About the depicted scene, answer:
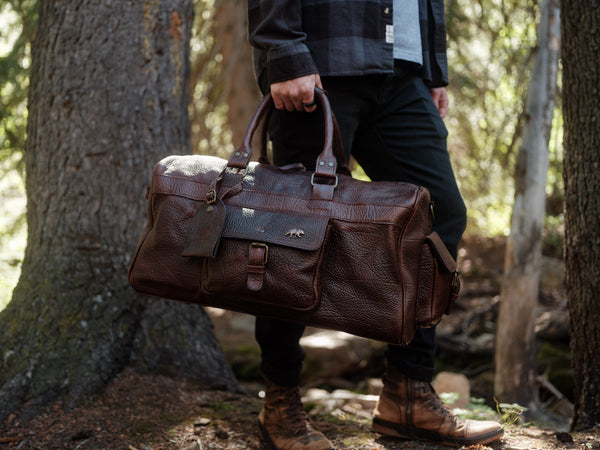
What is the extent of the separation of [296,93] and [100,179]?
1.19 meters

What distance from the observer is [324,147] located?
1778mm

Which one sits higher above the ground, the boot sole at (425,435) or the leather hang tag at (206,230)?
the leather hang tag at (206,230)

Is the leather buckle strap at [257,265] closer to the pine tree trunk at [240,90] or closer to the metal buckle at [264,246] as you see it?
the metal buckle at [264,246]

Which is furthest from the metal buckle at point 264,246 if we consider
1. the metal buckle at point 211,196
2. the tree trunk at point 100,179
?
the tree trunk at point 100,179

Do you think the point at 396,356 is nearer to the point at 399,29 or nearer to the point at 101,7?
the point at 399,29

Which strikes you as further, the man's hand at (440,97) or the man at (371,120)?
the man's hand at (440,97)

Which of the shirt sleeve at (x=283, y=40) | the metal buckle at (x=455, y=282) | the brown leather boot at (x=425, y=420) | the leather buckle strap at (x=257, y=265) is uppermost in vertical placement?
the shirt sleeve at (x=283, y=40)

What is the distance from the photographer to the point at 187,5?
275 cm

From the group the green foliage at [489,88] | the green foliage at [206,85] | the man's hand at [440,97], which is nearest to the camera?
the man's hand at [440,97]

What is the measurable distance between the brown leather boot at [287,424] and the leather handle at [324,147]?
2.91 feet

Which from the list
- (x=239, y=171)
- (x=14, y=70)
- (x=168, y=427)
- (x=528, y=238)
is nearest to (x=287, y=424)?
(x=168, y=427)

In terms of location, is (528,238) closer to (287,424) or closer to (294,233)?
(287,424)

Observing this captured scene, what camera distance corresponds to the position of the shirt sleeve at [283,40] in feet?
5.91

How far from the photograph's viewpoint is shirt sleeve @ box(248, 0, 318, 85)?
180 cm
